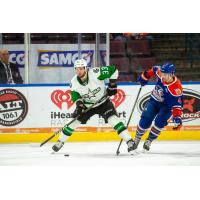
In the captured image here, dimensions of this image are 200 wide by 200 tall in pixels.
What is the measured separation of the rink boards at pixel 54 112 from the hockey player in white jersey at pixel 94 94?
48 centimetres

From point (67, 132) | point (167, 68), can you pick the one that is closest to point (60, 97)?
point (67, 132)

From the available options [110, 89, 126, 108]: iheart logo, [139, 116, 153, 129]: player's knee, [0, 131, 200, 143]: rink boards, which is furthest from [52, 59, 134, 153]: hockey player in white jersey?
[110, 89, 126, 108]: iheart logo

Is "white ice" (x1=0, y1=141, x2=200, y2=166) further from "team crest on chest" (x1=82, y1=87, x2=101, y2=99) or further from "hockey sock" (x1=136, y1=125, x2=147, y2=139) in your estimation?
"team crest on chest" (x1=82, y1=87, x2=101, y2=99)

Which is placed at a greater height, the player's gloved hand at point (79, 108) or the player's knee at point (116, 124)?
the player's gloved hand at point (79, 108)

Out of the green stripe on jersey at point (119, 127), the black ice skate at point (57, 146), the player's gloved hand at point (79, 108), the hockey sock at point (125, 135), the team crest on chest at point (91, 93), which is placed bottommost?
the black ice skate at point (57, 146)

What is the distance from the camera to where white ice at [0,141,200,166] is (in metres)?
7.30

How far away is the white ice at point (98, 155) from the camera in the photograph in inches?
287

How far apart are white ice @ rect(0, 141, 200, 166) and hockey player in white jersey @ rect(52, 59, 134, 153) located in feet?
0.35

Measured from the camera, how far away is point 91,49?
27.9 ft

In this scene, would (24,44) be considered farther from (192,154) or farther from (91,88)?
(192,154)

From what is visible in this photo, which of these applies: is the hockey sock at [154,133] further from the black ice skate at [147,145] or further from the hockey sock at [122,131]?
the hockey sock at [122,131]

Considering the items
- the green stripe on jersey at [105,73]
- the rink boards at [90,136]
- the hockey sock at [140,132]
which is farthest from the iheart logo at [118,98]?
the green stripe on jersey at [105,73]

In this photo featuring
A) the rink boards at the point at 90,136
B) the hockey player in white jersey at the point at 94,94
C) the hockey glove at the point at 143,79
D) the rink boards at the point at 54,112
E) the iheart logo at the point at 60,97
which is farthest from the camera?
the iheart logo at the point at 60,97

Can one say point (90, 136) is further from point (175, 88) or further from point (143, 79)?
point (175, 88)
